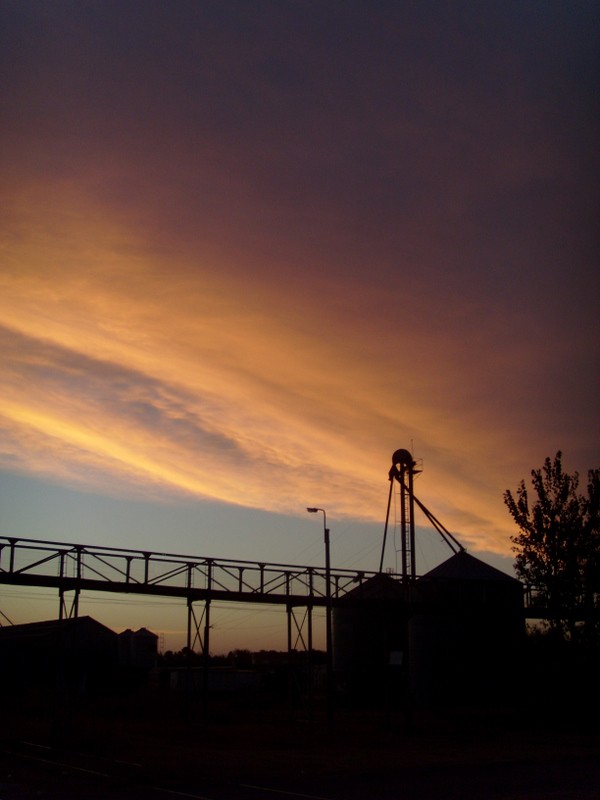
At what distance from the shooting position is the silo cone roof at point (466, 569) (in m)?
58.8

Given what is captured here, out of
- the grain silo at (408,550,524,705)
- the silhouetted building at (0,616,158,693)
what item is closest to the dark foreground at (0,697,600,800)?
the grain silo at (408,550,524,705)

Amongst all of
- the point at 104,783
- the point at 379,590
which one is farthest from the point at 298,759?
the point at 379,590

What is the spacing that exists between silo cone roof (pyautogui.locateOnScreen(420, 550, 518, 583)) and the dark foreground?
13542 mm

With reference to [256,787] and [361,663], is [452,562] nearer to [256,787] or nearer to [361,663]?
[361,663]

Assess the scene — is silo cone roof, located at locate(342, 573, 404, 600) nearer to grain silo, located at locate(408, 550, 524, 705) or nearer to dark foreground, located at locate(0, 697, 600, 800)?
grain silo, located at locate(408, 550, 524, 705)

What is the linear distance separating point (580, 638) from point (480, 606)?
8.88m

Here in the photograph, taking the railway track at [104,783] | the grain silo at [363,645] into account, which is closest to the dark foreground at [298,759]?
the railway track at [104,783]

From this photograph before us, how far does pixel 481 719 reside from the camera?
45.9 meters

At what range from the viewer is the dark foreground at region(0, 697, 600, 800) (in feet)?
62.8

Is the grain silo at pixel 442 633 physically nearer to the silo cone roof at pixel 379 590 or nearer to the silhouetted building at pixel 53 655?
the silo cone roof at pixel 379 590

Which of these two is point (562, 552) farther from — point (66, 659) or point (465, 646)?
point (66, 659)

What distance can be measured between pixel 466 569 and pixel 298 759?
34276mm

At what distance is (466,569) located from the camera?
5909 cm

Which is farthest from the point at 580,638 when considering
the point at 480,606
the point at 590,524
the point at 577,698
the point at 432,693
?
the point at 432,693
